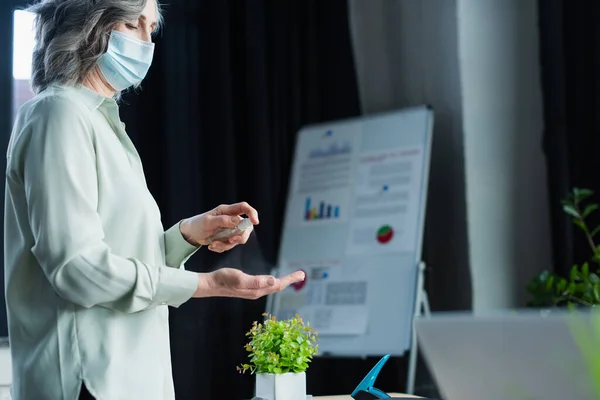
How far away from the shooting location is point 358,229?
157 inches

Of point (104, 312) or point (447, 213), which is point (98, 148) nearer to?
point (104, 312)

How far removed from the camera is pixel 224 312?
4332 millimetres

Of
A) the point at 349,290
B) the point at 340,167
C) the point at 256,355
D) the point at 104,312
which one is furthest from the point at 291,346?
the point at 340,167

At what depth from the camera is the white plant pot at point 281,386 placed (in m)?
1.70

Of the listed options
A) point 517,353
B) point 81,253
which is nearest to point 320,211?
point 81,253

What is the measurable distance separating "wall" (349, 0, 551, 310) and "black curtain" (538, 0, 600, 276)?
135 mm

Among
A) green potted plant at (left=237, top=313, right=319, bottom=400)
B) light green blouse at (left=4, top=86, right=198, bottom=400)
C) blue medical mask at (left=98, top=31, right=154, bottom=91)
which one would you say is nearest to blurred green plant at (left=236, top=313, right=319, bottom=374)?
green potted plant at (left=237, top=313, right=319, bottom=400)

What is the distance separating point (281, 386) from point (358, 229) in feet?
7.57

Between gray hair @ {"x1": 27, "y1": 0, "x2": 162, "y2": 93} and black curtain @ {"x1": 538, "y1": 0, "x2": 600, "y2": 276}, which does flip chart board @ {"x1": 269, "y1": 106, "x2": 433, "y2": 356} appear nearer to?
black curtain @ {"x1": 538, "y1": 0, "x2": 600, "y2": 276}

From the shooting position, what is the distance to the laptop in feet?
2.27

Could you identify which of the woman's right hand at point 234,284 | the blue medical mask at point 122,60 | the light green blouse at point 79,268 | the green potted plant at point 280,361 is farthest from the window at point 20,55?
the woman's right hand at point 234,284

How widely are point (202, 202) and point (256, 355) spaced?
2.68m

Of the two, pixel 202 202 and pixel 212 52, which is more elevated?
pixel 212 52

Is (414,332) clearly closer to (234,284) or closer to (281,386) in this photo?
(281,386)
